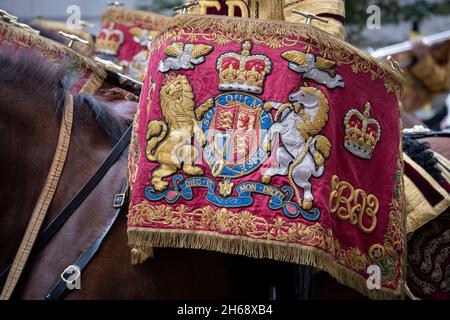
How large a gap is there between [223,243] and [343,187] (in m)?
0.44

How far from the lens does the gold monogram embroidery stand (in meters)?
2.82

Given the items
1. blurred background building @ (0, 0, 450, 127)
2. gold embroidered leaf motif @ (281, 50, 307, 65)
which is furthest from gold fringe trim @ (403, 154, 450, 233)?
blurred background building @ (0, 0, 450, 127)

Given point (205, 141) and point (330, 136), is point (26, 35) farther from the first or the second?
point (330, 136)

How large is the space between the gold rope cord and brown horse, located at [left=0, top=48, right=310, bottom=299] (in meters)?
0.03

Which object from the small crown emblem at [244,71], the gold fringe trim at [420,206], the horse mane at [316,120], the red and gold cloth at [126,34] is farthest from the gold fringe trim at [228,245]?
the red and gold cloth at [126,34]

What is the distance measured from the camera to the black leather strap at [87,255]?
2.72 m

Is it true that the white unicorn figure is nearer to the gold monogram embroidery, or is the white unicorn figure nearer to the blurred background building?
the gold monogram embroidery

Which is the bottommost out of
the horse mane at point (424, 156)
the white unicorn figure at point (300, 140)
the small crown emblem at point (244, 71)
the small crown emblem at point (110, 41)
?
the white unicorn figure at point (300, 140)

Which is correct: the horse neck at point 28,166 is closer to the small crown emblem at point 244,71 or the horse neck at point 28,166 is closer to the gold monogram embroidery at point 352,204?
the small crown emblem at point 244,71

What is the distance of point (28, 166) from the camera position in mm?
2904

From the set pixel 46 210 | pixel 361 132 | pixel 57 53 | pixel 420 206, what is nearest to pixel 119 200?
pixel 46 210
